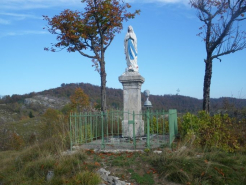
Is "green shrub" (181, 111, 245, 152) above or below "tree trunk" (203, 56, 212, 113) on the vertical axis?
below

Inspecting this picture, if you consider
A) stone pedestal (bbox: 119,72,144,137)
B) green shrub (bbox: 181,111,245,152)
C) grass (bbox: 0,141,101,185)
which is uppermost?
stone pedestal (bbox: 119,72,144,137)

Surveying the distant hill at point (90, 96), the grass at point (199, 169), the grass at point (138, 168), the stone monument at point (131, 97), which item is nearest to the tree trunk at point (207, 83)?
the stone monument at point (131, 97)

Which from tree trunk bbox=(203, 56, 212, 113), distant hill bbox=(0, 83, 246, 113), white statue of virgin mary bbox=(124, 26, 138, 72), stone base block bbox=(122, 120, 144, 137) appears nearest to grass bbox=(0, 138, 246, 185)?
stone base block bbox=(122, 120, 144, 137)

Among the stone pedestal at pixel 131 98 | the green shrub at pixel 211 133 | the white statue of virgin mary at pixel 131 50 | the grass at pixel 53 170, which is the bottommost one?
the grass at pixel 53 170

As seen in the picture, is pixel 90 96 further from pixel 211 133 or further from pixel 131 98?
pixel 211 133

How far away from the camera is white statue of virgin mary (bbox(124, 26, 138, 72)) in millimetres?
10258

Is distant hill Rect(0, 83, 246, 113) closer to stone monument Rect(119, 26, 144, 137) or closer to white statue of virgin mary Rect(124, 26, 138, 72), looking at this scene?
white statue of virgin mary Rect(124, 26, 138, 72)

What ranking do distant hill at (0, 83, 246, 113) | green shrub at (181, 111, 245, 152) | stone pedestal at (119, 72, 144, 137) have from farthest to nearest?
distant hill at (0, 83, 246, 113) → stone pedestal at (119, 72, 144, 137) → green shrub at (181, 111, 245, 152)

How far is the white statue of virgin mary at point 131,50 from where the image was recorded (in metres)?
10.3

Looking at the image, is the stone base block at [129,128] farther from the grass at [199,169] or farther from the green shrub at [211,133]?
the grass at [199,169]

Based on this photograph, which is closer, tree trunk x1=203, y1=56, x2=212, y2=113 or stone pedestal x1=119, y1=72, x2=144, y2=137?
stone pedestal x1=119, y1=72, x2=144, y2=137

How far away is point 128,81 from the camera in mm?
9930

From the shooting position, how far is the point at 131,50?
10.3m

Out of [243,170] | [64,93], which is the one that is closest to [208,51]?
[243,170]
